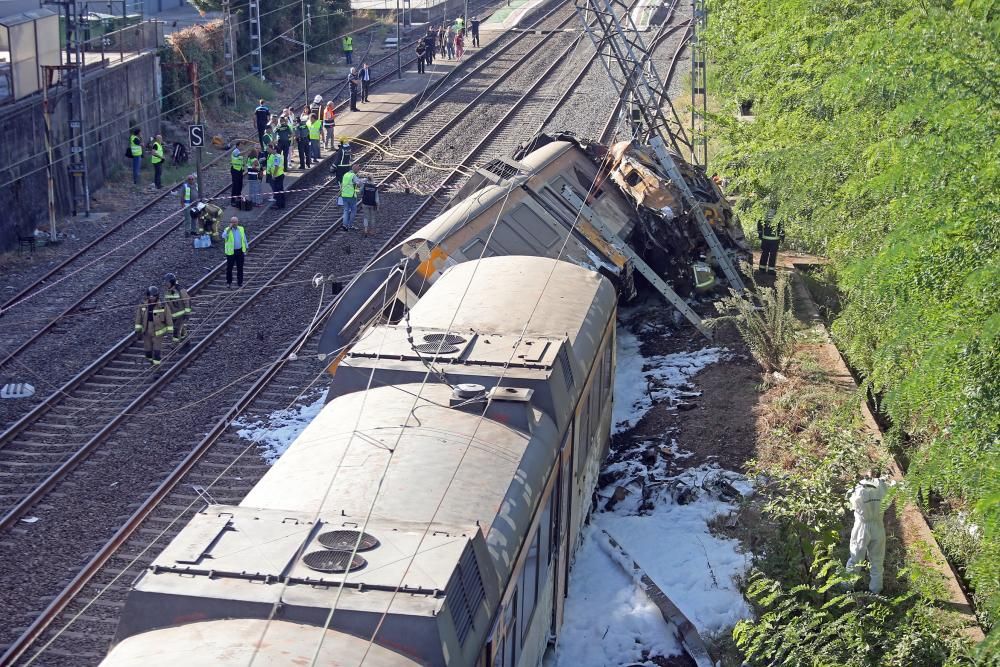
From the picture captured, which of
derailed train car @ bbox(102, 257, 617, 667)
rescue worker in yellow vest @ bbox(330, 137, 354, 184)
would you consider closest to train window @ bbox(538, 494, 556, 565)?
derailed train car @ bbox(102, 257, 617, 667)

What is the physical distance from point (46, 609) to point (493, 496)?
5815mm

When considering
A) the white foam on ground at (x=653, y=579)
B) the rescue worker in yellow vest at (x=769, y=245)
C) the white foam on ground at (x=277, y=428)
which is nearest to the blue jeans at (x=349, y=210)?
the rescue worker in yellow vest at (x=769, y=245)

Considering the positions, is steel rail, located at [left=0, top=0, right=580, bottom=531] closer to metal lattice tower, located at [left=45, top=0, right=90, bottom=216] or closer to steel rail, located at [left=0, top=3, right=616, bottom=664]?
steel rail, located at [left=0, top=3, right=616, bottom=664]

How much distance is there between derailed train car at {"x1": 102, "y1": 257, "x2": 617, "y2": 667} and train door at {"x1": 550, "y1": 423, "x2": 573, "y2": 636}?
0.12 ft

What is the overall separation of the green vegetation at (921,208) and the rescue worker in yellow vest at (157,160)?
17.3 meters

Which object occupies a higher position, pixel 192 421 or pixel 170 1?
pixel 170 1

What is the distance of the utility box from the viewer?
2633cm

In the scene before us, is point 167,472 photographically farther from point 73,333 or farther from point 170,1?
point 170,1

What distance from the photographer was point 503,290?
40.8ft

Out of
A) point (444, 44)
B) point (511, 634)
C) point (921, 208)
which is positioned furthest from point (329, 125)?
point (511, 634)

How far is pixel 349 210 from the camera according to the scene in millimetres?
25672

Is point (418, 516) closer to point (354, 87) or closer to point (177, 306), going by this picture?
point (177, 306)

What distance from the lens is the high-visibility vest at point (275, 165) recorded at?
27.1 m

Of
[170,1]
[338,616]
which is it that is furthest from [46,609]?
[170,1]
